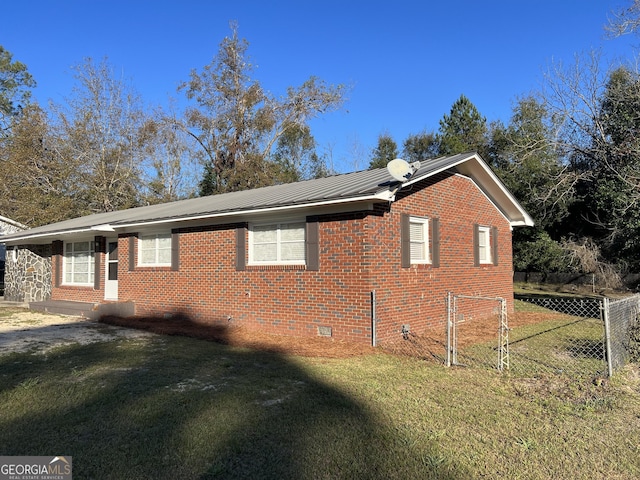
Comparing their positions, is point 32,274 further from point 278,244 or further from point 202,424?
point 202,424

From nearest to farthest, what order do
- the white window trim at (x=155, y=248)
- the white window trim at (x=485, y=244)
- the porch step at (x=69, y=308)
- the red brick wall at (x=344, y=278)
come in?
the red brick wall at (x=344, y=278), the white window trim at (x=155, y=248), the porch step at (x=69, y=308), the white window trim at (x=485, y=244)

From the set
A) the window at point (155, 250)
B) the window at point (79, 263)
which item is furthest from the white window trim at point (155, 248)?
the window at point (79, 263)

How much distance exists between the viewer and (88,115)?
29484 millimetres

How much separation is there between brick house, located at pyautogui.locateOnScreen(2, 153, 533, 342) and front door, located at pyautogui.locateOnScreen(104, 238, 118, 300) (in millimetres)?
40

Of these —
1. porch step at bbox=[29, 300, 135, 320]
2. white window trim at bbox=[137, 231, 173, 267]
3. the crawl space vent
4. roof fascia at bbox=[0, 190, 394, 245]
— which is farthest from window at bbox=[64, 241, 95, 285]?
the crawl space vent

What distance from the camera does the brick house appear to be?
885cm

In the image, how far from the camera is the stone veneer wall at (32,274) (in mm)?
17719

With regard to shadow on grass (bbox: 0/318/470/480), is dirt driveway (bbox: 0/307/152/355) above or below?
above

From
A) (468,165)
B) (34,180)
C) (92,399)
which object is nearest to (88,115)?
(34,180)

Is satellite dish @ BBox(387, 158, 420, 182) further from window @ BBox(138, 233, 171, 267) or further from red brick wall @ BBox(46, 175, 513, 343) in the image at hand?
window @ BBox(138, 233, 171, 267)

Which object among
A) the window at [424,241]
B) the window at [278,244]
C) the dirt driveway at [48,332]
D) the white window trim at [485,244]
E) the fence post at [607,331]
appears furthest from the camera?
the white window trim at [485,244]

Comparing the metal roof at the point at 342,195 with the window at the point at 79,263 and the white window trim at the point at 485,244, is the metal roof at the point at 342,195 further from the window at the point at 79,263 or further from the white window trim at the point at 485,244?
the white window trim at the point at 485,244

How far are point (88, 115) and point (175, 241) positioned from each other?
72.2 feet

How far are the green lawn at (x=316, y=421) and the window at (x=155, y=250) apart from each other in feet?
19.7
